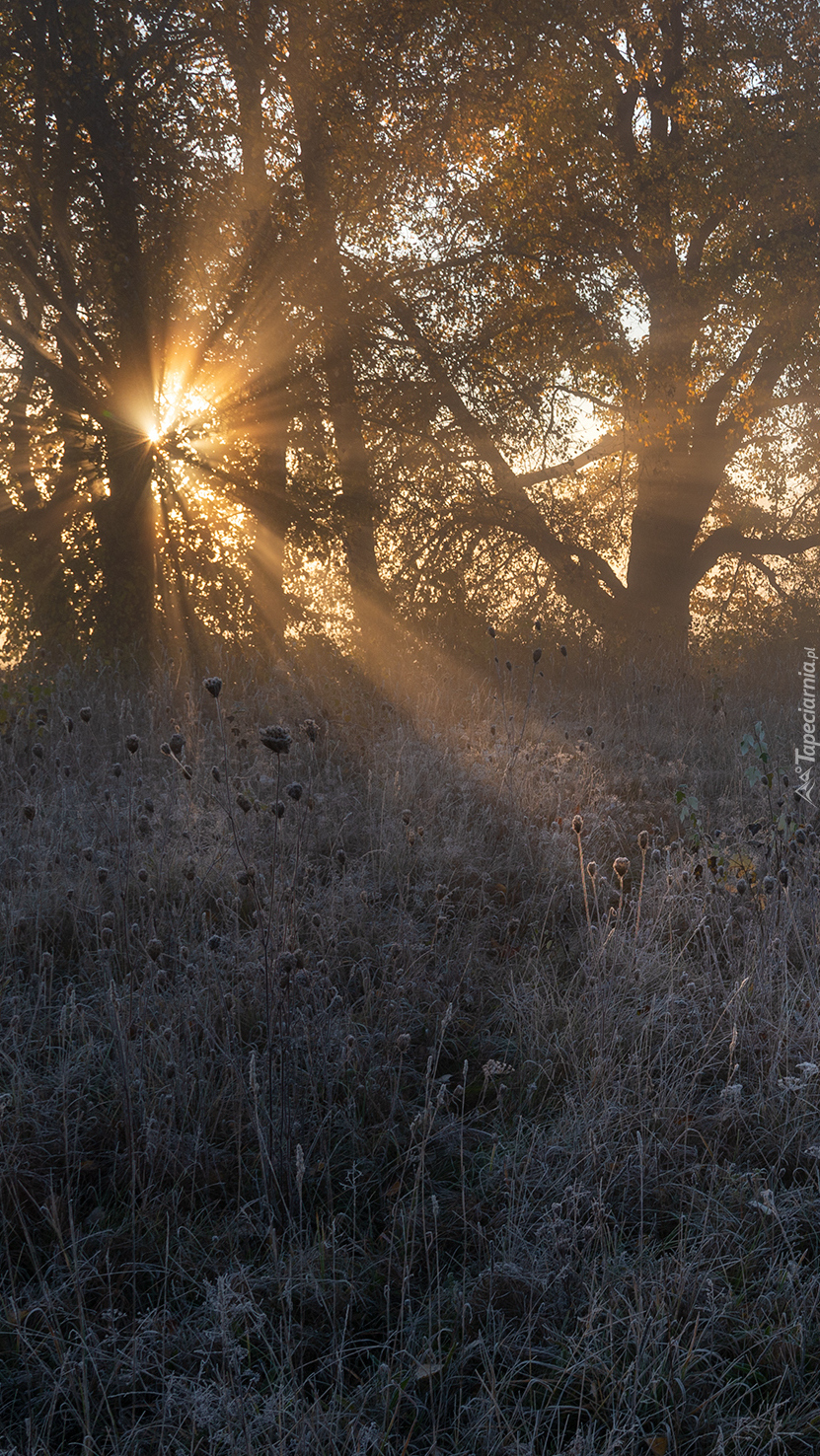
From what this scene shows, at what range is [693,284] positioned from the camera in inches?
400

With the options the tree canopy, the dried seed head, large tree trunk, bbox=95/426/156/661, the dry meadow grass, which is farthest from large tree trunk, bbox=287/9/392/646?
the dried seed head

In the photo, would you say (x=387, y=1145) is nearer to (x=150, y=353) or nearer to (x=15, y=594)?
(x=15, y=594)

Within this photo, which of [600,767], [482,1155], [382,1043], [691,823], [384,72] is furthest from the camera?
[384,72]

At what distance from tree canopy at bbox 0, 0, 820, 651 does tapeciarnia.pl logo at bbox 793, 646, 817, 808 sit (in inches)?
92.8

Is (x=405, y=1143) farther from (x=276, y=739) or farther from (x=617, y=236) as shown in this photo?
(x=617, y=236)

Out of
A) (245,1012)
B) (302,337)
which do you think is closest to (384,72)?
(302,337)

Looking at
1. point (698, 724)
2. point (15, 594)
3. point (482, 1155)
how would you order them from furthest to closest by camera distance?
point (15, 594)
point (698, 724)
point (482, 1155)

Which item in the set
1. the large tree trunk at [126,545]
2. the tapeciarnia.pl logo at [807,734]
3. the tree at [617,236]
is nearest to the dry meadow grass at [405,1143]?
the tapeciarnia.pl logo at [807,734]

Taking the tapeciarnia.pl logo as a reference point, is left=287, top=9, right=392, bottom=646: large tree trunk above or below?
above

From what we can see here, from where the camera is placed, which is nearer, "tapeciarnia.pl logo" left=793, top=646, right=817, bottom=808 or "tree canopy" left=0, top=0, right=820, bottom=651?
"tapeciarnia.pl logo" left=793, top=646, right=817, bottom=808

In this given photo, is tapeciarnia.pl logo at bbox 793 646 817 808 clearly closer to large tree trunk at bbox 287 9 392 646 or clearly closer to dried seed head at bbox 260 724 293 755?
dried seed head at bbox 260 724 293 755

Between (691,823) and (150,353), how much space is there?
766cm

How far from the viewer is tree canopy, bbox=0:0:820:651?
9.05 metres

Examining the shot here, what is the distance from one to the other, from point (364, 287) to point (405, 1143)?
10676 mm
